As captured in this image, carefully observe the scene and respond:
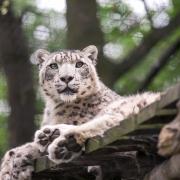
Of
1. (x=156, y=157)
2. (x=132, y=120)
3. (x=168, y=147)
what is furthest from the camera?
(x=156, y=157)

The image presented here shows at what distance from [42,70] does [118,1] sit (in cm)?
599

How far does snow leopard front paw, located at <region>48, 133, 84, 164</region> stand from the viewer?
18.2 feet

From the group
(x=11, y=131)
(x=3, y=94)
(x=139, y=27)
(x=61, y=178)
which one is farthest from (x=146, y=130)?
(x=3, y=94)

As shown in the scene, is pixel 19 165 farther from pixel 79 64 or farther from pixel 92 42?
pixel 92 42

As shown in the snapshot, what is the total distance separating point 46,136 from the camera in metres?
6.24

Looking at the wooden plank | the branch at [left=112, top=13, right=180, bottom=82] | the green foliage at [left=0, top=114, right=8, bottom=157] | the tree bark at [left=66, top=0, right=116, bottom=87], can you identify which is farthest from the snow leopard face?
the green foliage at [left=0, top=114, right=8, bottom=157]

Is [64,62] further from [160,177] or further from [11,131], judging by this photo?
[11,131]

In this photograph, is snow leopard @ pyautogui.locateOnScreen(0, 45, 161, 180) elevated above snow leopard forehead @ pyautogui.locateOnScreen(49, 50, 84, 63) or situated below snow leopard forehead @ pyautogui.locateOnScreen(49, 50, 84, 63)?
below

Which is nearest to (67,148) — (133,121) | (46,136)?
(46,136)

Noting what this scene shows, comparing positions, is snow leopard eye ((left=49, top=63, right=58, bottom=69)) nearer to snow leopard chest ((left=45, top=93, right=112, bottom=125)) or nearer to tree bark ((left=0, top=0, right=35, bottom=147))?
snow leopard chest ((left=45, top=93, right=112, bottom=125))

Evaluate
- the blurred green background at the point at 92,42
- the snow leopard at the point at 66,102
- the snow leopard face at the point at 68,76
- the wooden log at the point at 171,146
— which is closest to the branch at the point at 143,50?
the blurred green background at the point at 92,42

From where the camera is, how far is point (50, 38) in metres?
13.6

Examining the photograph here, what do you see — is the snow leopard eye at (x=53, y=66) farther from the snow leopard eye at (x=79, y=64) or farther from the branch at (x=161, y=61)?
the branch at (x=161, y=61)

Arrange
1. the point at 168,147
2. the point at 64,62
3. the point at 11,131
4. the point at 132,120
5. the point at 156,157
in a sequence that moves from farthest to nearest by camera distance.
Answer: the point at 11,131, the point at 64,62, the point at 156,157, the point at 132,120, the point at 168,147
